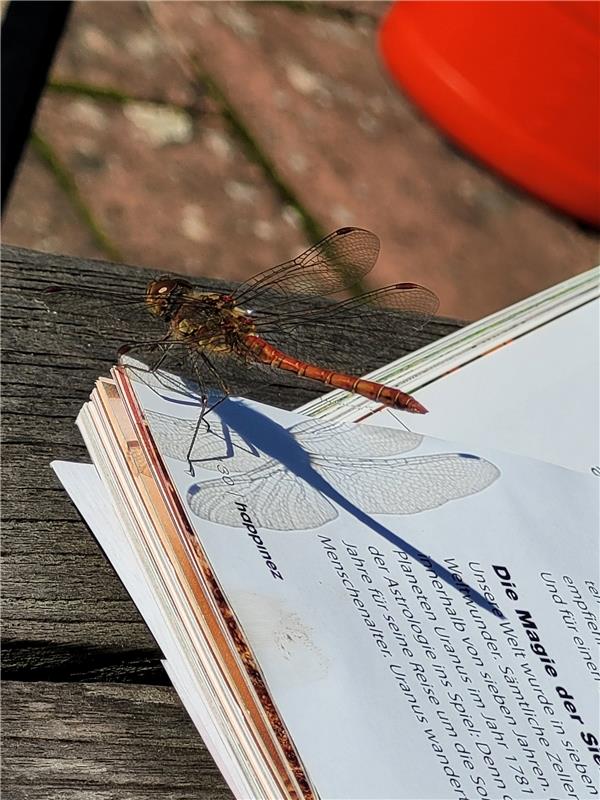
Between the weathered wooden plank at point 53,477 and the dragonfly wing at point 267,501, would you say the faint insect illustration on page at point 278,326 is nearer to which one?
the weathered wooden plank at point 53,477

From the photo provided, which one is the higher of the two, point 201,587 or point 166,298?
point 166,298

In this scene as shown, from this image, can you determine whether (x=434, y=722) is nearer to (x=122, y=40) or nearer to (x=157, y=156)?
(x=157, y=156)

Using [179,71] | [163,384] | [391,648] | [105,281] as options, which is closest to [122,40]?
[179,71]

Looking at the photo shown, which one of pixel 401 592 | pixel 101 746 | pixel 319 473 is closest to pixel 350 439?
pixel 319 473

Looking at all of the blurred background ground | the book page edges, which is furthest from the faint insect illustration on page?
the blurred background ground

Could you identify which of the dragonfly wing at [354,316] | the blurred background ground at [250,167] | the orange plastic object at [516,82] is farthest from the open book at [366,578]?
the orange plastic object at [516,82]

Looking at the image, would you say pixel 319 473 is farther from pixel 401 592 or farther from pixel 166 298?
pixel 166 298
